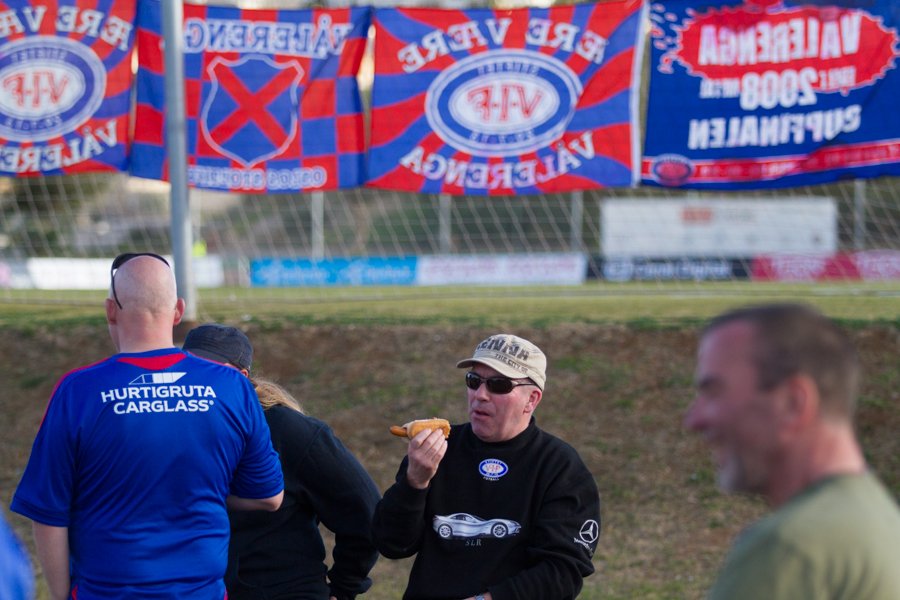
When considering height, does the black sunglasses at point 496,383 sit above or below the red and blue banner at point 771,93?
below

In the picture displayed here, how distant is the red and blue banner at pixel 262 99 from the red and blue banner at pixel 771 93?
8.41ft

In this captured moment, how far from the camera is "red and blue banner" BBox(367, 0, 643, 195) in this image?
8977 millimetres

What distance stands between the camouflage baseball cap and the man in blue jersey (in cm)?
91

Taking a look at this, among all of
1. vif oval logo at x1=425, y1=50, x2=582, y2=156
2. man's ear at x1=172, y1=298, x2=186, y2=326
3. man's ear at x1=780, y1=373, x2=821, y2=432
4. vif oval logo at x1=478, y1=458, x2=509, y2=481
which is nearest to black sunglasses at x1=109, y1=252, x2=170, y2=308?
man's ear at x1=172, y1=298, x2=186, y2=326

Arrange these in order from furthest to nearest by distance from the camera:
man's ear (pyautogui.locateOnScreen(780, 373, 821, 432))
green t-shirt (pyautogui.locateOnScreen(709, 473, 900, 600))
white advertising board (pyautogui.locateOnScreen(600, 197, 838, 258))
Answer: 1. white advertising board (pyautogui.locateOnScreen(600, 197, 838, 258))
2. man's ear (pyautogui.locateOnScreen(780, 373, 821, 432))
3. green t-shirt (pyautogui.locateOnScreen(709, 473, 900, 600))

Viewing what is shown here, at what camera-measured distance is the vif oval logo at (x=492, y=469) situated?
377 centimetres

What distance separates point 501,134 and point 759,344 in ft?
24.3

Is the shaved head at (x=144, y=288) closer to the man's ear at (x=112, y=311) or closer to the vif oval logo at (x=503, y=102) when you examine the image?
the man's ear at (x=112, y=311)

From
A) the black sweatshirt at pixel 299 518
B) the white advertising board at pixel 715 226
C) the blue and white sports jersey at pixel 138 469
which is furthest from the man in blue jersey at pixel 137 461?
the white advertising board at pixel 715 226

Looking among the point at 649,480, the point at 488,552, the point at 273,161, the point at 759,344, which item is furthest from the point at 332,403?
the point at 759,344

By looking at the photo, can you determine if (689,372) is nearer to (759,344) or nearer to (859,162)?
(859,162)

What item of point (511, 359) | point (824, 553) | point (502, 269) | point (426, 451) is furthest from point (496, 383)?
point (502, 269)

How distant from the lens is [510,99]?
904 centimetres

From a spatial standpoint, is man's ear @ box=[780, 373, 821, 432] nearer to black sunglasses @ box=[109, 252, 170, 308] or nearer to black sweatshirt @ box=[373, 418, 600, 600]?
black sweatshirt @ box=[373, 418, 600, 600]
